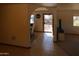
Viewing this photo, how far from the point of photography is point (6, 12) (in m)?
1.36

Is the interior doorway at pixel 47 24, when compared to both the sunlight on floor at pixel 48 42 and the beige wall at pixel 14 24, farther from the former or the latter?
the beige wall at pixel 14 24

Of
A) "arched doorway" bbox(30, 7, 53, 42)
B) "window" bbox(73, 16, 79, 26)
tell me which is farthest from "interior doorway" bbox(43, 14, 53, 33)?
"window" bbox(73, 16, 79, 26)

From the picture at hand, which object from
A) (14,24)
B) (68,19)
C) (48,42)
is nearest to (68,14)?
(68,19)

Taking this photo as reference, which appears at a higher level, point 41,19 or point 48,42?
point 41,19

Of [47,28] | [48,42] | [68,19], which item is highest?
[68,19]

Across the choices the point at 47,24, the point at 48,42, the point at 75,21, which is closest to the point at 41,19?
the point at 47,24

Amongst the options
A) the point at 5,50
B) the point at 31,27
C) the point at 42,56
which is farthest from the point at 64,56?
the point at 5,50

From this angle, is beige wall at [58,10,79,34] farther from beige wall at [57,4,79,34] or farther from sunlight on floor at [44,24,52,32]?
sunlight on floor at [44,24,52,32]

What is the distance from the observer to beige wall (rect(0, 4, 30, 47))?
4.44ft

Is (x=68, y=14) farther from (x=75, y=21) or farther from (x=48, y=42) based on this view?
(x=48, y=42)

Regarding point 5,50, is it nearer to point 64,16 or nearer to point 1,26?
point 1,26

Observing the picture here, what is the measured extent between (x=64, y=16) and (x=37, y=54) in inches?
22.0

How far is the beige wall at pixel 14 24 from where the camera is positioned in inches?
53.2

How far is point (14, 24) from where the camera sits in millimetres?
1360
